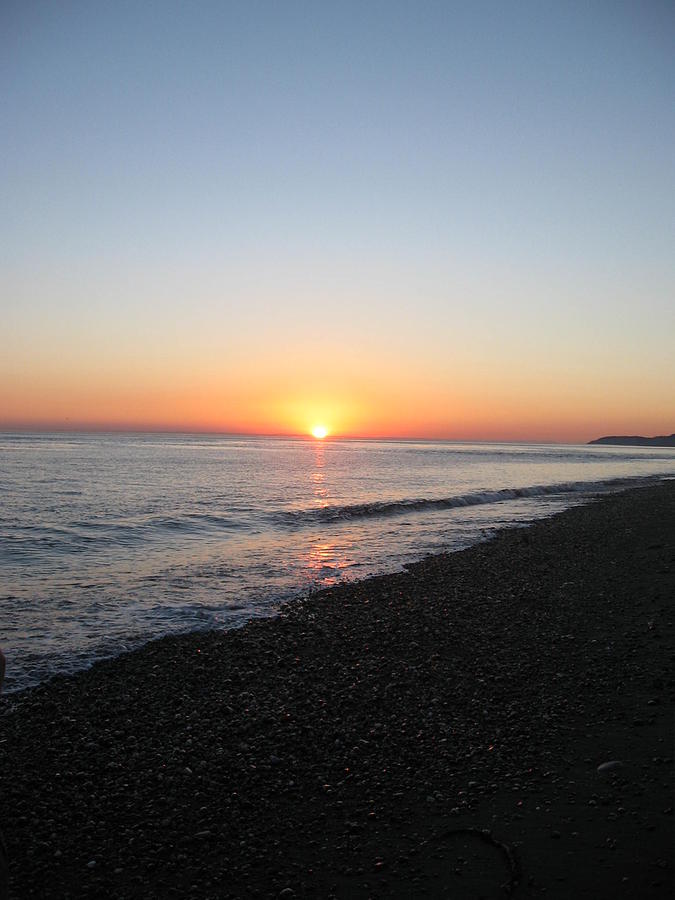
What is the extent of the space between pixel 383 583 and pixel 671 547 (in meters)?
10.9

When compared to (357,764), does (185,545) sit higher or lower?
lower

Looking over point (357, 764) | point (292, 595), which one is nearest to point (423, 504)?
point (292, 595)

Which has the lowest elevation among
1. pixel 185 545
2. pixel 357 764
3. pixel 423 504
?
pixel 185 545

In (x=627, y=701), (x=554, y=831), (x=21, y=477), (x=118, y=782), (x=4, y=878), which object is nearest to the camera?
(x=4, y=878)

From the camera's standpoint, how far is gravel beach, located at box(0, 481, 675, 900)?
16.1ft

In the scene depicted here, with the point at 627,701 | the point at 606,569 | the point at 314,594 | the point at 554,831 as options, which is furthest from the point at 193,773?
the point at 606,569

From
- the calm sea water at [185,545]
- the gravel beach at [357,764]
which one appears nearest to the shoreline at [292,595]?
the calm sea water at [185,545]

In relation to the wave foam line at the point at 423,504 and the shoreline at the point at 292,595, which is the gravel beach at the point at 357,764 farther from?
the wave foam line at the point at 423,504

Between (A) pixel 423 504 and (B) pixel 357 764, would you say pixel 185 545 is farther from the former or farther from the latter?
(A) pixel 423 504

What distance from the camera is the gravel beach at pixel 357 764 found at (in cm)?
490

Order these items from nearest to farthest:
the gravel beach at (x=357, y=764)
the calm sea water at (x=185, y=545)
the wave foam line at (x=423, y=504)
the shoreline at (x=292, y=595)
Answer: the gravel beach at (x=357, y=764) → the shoreline at (x=292, y=595) → the calm sea water at (x=185, y=545) → the wave foam line at (x=423, y=504)

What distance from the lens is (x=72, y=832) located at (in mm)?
5438

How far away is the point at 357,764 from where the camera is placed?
21.6 feet

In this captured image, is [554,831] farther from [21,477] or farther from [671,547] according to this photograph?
[21,477]
